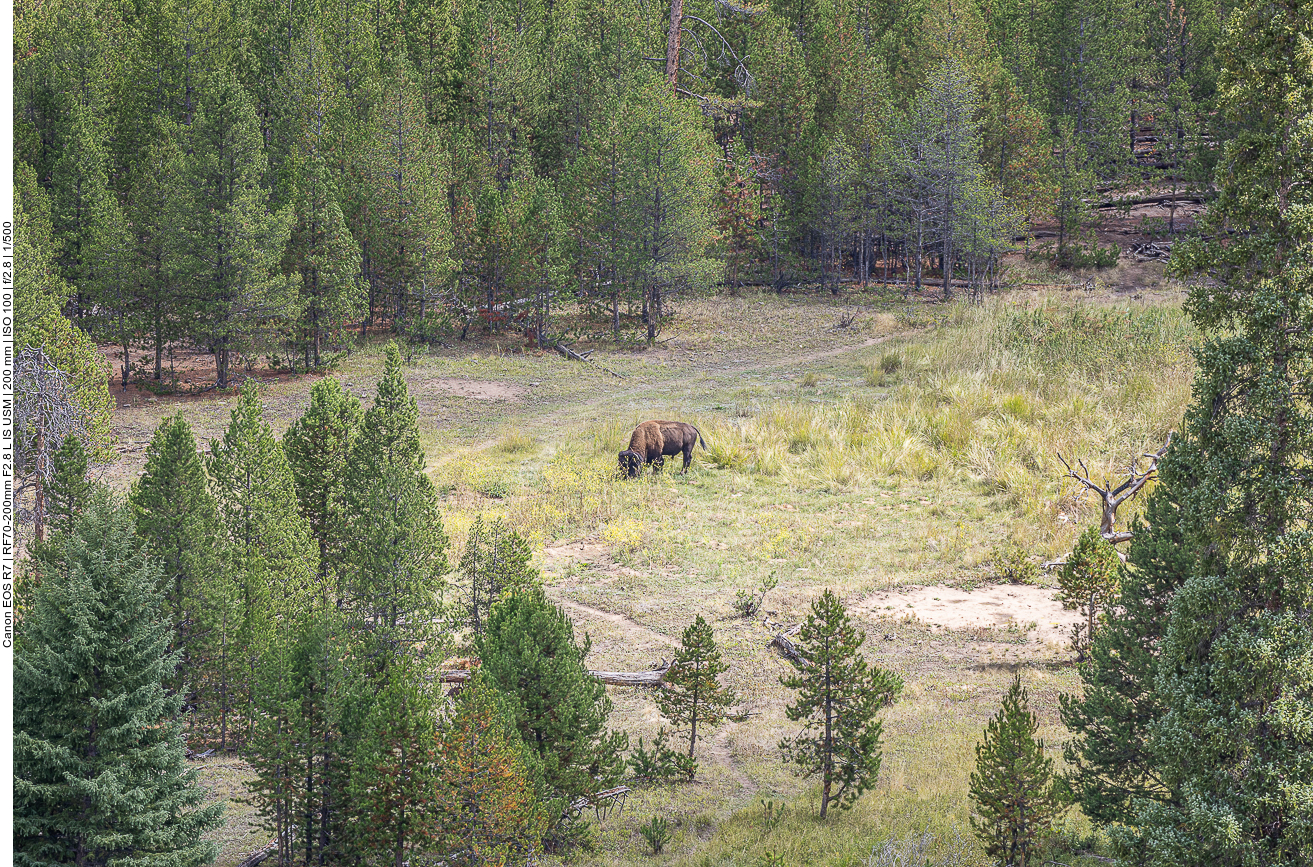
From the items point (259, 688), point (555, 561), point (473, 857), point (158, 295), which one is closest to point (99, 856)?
point (259, 688)

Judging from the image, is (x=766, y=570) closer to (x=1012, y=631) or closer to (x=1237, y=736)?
(x=1012, y=631)

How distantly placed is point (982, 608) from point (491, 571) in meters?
7.24

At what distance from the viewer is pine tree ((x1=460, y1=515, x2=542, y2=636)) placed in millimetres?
15805

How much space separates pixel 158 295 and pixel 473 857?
29608 millimetres

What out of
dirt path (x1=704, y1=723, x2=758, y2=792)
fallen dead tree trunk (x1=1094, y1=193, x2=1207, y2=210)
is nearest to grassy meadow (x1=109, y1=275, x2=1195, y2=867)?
dirt path (x1=704, y1=723, x2=758, y2=792)

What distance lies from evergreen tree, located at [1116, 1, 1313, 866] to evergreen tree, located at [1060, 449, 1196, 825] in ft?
4.00

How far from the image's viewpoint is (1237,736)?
24.8 ft

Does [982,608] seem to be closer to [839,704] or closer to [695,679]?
[695,679]

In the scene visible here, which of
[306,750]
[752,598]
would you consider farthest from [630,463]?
[306,750]

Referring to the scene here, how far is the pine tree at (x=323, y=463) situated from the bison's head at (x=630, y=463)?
32.3ft

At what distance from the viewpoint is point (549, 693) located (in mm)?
10445

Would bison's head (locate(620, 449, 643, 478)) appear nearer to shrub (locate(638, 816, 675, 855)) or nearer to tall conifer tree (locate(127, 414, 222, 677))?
tall conifer tree (locate(127, 414, 222, 677))

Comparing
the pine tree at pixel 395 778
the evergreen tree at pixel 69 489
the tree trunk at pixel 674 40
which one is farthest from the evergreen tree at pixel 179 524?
the tree trunk at pixel 674 40

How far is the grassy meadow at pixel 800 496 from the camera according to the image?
11.5 metres
